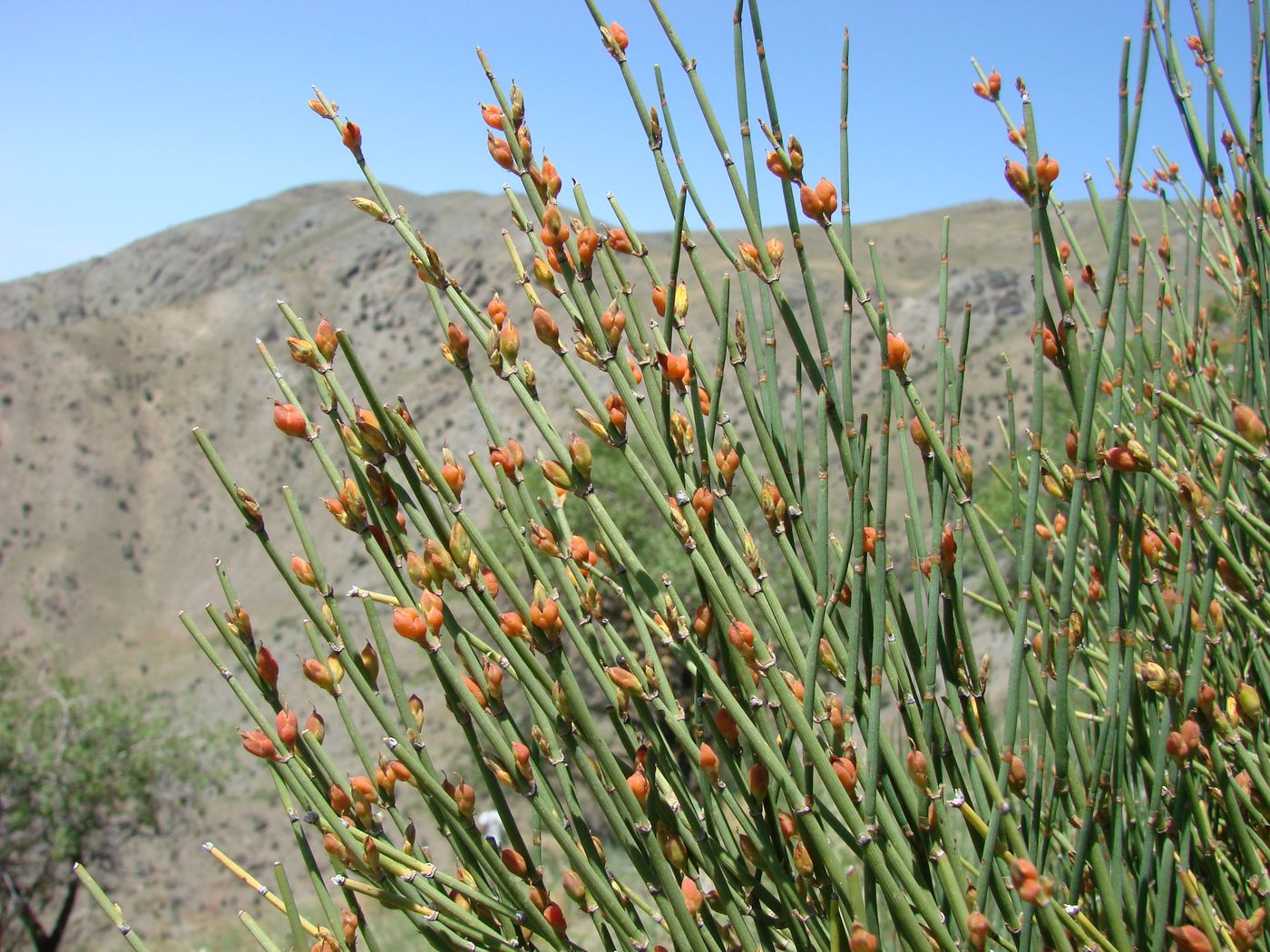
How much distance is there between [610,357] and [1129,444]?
580 mm

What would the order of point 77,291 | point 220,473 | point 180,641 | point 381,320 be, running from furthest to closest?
point 77,291 < point 381,320 < point 180,641 < point 220,473

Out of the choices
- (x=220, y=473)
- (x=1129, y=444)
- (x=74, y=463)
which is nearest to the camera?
(x=1129, y=444)

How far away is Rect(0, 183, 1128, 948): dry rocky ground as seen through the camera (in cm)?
3111

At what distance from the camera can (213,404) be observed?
127 ft

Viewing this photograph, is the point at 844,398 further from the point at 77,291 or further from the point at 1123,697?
the point at 77,291

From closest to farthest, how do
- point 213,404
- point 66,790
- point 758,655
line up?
1. point 758,655
2. point 66,790
3. point 213,404

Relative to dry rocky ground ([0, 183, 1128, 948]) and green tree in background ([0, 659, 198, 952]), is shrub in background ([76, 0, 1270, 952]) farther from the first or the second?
dry rocky ground ([0, 183, 1128, 948])

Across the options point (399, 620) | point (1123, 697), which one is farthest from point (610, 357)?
point (1123, 697)

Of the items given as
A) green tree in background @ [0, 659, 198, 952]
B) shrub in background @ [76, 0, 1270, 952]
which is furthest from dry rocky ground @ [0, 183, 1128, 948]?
shrub in background @ [76, 0, 1270, 952]

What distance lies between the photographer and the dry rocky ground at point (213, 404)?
31.1 metres

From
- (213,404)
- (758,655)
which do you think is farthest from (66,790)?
(213,404)

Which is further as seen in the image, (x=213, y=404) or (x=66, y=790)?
(x=213, y=404)

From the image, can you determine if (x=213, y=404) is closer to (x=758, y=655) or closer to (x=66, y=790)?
(x=66, y=790)

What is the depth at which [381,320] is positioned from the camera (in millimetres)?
39406
